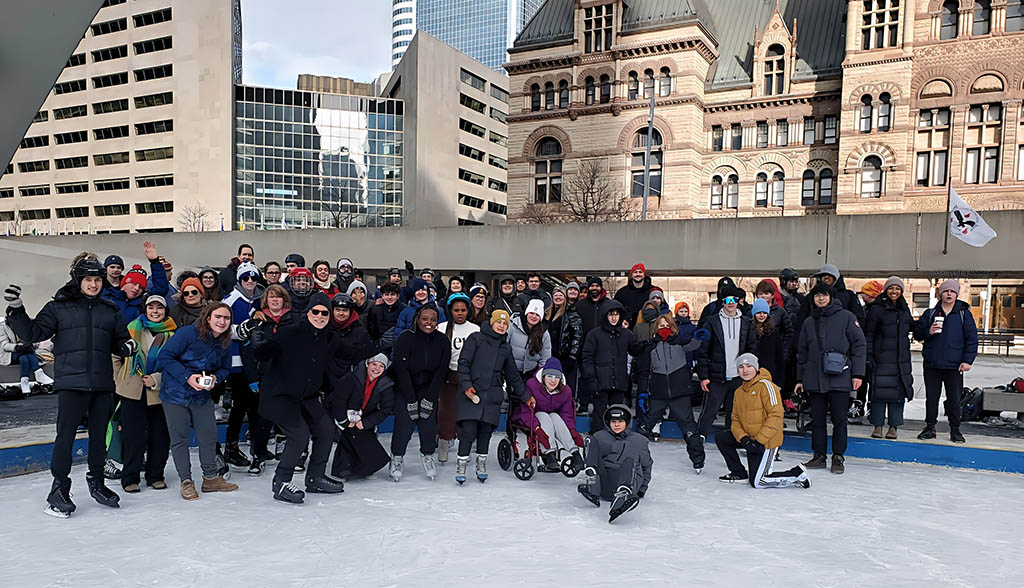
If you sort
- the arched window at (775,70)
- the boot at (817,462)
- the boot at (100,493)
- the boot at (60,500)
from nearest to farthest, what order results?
the boot at (60,500), the boot at (100,493), the boot at (817,462), the arched window at (775,70)

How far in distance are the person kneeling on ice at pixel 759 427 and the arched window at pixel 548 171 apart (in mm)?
34505

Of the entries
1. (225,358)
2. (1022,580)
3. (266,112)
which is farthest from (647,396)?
(266,112)

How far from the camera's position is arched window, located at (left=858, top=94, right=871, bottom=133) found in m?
32.9

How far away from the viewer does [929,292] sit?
99.2 feet

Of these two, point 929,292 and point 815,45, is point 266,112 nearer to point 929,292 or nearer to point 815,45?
point 815,45

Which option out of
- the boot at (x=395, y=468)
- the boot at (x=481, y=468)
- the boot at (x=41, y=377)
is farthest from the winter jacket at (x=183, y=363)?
the boot at (x=41, y=377)

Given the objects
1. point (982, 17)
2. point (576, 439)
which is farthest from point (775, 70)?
point (576, 439)

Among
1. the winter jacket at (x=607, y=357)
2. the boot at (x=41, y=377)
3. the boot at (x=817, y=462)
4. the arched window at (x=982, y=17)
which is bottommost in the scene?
the boot at (x=817, y=462)

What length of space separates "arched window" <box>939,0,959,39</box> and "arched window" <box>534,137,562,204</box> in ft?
69.2

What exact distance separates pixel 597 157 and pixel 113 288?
3477 centimetres

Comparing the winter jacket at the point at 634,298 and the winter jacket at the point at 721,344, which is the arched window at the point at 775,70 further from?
the winter jacket at the point at 721,344

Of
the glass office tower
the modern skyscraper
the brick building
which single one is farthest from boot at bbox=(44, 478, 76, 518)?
the modern skyscraper

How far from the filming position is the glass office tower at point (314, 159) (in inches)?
2340

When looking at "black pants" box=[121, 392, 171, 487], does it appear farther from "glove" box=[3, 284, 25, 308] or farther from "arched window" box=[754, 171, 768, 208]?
"arched window" box=[754, 171, 768, 208]
